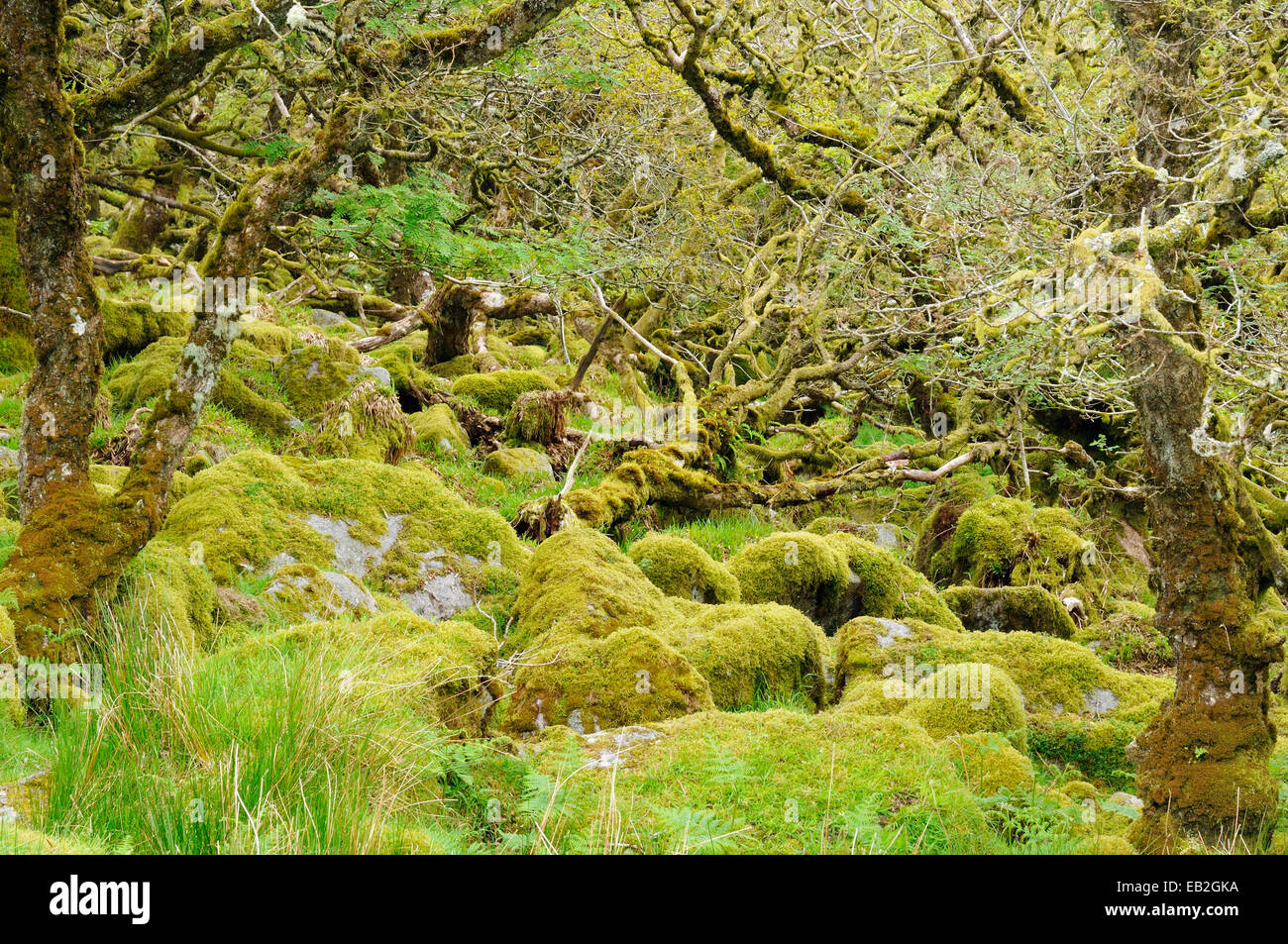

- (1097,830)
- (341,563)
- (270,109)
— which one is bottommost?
(1097,830)

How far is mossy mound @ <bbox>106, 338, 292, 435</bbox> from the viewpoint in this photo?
10391 millimetres

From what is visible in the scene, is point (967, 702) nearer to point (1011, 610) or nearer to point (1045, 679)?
point (1045, 679)

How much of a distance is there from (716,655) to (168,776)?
345cm

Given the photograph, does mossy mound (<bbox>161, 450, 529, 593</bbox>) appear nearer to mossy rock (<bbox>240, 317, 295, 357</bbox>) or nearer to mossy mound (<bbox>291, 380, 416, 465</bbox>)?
mossy mound (<bbox>291, 380, 416, 465</bbox>)

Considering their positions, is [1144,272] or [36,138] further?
[36,138]

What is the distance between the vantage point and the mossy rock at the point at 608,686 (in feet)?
17.0

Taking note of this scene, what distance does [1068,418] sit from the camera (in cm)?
1168

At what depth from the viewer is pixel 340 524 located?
809 centimetres

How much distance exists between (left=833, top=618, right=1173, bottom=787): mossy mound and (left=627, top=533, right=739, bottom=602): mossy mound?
50.4 inches

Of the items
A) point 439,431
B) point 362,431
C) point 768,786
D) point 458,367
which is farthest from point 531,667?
point 458,367

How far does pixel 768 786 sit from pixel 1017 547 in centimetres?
713

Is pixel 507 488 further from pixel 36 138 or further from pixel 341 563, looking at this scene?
pixel 36 138

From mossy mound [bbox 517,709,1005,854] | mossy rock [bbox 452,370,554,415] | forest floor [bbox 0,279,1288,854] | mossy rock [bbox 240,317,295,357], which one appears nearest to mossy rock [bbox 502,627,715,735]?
forest floor [bbox 0,279,1288,854]
